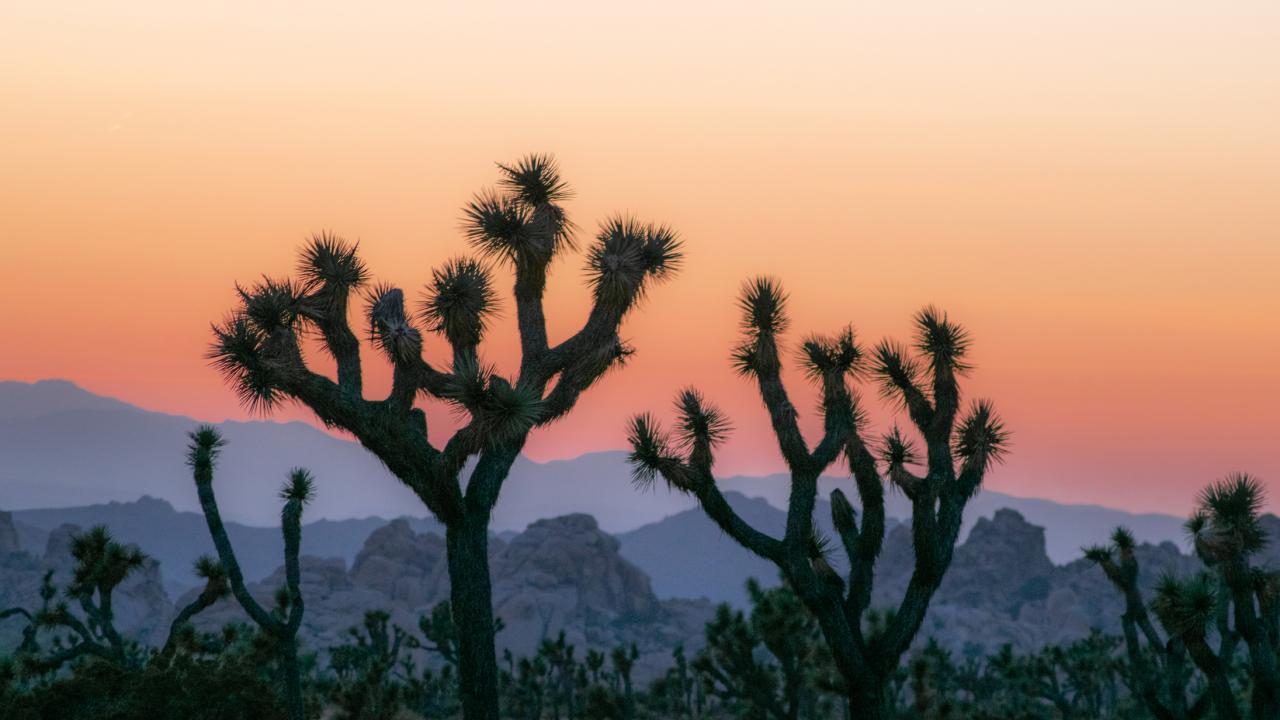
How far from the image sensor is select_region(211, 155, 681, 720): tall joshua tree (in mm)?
16234

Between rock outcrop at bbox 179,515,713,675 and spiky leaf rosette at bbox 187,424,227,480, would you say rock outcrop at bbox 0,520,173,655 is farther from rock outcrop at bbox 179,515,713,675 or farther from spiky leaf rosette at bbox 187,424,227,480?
spiky leaf rosette at bbox 187,424,227,480

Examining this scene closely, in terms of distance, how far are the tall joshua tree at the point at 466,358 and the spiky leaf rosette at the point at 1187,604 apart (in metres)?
8.53

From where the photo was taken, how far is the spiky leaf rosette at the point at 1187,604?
1725cm

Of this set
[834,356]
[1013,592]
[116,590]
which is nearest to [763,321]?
[834,356]

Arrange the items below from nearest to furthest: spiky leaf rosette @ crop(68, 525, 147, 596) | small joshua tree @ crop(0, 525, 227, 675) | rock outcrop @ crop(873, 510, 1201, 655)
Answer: small joshua tree @ crop(0, 525, 227, 675)
spiky leaf rosette @ crop(68, 525, 147, 596)
rock outcrop @ crop(873, 510, 1201, 655)

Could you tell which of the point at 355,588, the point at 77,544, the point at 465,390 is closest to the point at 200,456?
the point at 77,544

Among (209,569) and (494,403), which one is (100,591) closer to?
(209,569)

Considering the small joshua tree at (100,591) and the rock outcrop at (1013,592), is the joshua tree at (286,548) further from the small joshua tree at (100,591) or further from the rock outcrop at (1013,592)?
the rock outcrop at (1013,592)

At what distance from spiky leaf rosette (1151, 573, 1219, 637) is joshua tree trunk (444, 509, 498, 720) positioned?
30.9ft

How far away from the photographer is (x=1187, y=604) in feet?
56.6

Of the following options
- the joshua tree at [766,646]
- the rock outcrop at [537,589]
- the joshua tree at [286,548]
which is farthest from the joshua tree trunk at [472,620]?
the rock outcrop at [537,589]

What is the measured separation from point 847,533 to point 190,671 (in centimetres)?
1104

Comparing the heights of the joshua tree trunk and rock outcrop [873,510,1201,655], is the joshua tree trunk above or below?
below

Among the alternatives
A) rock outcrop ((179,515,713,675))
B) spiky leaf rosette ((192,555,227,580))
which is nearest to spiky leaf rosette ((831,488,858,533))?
spiky leaf rosette ((192,555,227,580))
